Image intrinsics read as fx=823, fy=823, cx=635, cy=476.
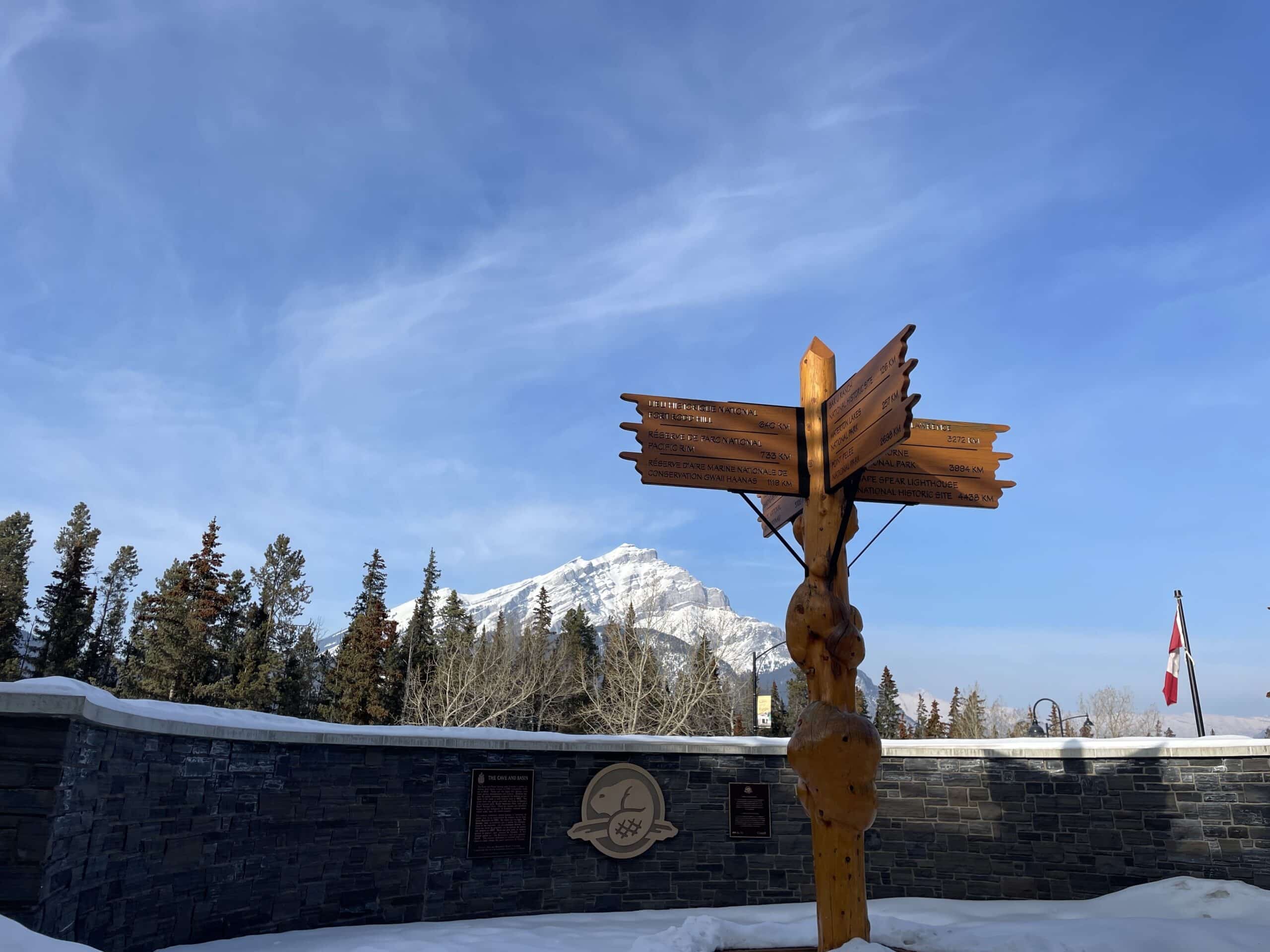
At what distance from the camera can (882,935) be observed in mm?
7125

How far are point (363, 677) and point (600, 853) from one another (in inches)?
1151

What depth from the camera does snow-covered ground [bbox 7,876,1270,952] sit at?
6555 millimetres

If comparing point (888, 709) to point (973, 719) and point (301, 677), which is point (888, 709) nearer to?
point (973, 719)

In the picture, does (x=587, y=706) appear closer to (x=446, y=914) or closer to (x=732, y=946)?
(x=446, y=914)

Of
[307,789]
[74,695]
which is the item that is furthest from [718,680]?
[74,695]

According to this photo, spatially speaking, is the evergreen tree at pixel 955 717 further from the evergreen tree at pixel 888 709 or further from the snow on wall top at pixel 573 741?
the snow on wall top at pixel 573 741

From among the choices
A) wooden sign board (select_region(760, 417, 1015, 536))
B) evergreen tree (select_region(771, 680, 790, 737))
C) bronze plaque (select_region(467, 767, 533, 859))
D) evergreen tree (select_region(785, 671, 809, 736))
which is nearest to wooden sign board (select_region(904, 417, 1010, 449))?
wooden sign board (select_region(760, 417, 1015, 536))

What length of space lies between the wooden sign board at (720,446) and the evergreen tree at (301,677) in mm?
33868

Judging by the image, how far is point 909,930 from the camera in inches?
282

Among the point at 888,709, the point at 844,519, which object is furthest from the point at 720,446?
the point at 888,709

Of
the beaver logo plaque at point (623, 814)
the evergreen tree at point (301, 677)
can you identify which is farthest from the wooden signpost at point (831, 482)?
the evergreen tree at point (301, 677)

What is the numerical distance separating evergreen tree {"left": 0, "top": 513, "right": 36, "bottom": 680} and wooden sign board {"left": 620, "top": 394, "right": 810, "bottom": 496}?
35638 mm

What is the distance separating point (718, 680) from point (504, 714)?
27.8 feet

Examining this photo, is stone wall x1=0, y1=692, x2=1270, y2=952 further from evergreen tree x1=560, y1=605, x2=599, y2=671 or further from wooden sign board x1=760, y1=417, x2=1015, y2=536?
evergreen tree x1=560, y1=605, x2=599, y2=671
